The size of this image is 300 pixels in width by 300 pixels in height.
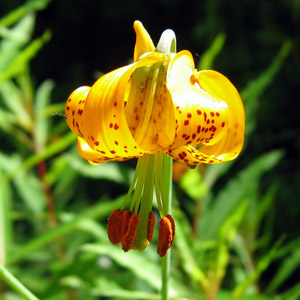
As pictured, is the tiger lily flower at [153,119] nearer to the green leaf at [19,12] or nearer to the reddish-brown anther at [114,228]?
the reddish-brown anther at [114,228]

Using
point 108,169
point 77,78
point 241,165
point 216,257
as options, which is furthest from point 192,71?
point 77,78

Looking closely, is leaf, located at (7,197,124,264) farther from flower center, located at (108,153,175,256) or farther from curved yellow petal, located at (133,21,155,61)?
curved yellow petal, located at (133,21,155,61)

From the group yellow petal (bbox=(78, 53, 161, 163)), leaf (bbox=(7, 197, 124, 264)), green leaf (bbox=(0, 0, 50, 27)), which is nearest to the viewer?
yellow petal (bbox=(78, 53, 161, 163))

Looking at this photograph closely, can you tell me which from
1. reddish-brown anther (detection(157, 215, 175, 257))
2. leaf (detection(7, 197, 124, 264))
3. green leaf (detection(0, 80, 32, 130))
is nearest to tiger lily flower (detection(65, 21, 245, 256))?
reddish-brown anther (detection(157, 215, 175, 257))

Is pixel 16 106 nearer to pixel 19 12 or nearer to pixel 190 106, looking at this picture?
pixel 19 12

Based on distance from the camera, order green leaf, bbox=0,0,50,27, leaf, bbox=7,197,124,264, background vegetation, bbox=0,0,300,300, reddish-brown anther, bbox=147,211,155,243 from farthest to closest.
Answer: green leaf, bbox=0,0,50,27, background vegetation, bbox=0,0,300,300, leaf, bbox=7,197,124,264, reddish-brown anther, bbox=147,211,155,243

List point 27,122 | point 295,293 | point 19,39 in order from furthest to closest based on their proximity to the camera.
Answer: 1. point 27,122
2. point 19,39
3. point 295,293

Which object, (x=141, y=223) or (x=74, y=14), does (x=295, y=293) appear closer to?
(x=141, y=223)
